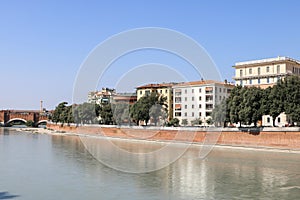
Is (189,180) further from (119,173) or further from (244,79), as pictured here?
→ (244,79)

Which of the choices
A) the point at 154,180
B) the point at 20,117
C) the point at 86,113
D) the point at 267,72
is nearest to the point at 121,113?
the point at 86,113

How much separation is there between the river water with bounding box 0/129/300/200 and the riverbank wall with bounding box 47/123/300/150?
4.35 meters

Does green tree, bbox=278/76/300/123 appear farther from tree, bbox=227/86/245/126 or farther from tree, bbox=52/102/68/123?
tree, bbox=52/102/68/123

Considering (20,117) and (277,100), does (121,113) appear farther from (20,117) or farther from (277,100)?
(20,117)

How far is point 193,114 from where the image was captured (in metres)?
51.0

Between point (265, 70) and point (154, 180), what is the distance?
90.1 ft

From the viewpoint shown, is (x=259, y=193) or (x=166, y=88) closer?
(x=259, y=193)

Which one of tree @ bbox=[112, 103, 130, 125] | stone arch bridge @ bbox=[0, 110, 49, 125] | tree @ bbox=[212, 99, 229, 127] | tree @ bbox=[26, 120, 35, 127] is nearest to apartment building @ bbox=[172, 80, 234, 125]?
tree @ bbox=[112, 103, 130, 125]

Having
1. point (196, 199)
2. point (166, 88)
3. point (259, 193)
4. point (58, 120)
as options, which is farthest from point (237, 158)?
Result: point (58, 120)

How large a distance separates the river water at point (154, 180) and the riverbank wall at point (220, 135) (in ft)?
14.3

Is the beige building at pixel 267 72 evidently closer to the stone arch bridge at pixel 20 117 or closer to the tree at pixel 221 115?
the tree at pixel 221 115

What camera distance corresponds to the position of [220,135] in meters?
33.5

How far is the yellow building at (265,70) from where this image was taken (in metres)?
39.5

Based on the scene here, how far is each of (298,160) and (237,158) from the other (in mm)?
3586
